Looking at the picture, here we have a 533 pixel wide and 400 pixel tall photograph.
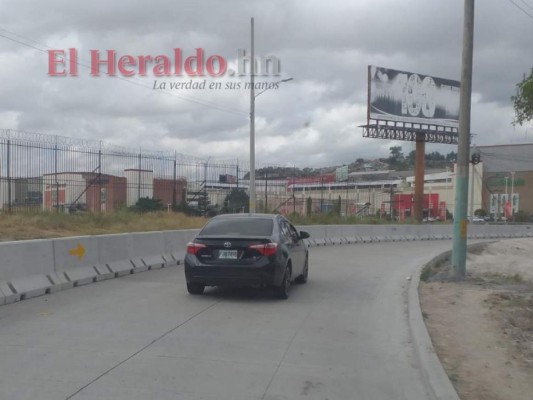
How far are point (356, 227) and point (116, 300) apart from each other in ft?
77.7

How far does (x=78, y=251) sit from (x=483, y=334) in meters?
8.09

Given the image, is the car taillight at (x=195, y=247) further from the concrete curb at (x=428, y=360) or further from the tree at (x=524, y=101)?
the tree at (x=524, y=101)

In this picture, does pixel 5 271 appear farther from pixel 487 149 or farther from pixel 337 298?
pixel 487 149

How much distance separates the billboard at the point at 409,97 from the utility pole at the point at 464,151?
3776 centimetres

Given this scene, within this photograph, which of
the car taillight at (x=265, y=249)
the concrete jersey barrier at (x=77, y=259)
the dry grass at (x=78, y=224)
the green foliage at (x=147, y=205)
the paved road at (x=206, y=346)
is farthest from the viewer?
the green foliage at (x=147, y=205)

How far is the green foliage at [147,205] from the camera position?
1129 inches

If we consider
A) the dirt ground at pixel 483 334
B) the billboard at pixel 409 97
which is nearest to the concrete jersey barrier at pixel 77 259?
the dirt ground at pixel 483 334

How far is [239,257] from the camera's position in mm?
10930

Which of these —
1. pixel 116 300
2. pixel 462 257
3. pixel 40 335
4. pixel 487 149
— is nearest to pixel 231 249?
pixel 116 300

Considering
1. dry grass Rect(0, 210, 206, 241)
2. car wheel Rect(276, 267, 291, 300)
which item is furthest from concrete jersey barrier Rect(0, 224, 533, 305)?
car wheel Rect(276, 267, 291, 300)

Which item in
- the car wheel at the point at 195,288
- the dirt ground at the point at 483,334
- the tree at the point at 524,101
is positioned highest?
the tree at the point at 524,101

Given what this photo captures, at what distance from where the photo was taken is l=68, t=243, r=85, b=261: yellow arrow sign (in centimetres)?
1259

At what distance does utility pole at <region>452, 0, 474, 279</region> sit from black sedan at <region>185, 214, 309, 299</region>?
5.25 meters

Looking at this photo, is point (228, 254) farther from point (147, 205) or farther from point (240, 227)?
point (147, 205)
